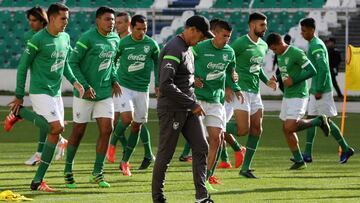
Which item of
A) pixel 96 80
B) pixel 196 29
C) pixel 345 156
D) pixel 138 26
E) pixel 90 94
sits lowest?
pixel 345 156

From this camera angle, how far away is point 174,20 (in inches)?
1702

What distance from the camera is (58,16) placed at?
49.4 feet

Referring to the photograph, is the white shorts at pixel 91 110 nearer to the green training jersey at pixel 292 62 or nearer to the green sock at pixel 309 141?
the green training jersey at pixel 292 62

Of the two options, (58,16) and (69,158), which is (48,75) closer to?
(58,16)

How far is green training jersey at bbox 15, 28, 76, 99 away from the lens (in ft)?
49.5

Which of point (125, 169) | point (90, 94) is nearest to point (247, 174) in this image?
point (125, 169)

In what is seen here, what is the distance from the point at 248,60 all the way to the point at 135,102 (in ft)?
6.56

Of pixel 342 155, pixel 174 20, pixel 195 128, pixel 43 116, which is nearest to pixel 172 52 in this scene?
pixel 195 128

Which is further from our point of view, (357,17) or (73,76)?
(357,17)

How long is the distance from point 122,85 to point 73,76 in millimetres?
2897

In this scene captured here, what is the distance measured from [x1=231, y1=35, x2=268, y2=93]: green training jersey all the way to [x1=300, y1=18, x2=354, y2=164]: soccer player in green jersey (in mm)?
1990

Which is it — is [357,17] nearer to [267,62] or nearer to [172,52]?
[267,62]

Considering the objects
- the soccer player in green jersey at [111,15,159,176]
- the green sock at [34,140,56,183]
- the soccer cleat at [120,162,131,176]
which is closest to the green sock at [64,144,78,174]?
the green sock at [34,140,56,183]

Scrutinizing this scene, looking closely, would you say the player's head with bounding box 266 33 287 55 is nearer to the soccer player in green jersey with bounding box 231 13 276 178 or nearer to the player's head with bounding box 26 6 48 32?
the soccer player in green jersey with bounding box 231 13 276 178
